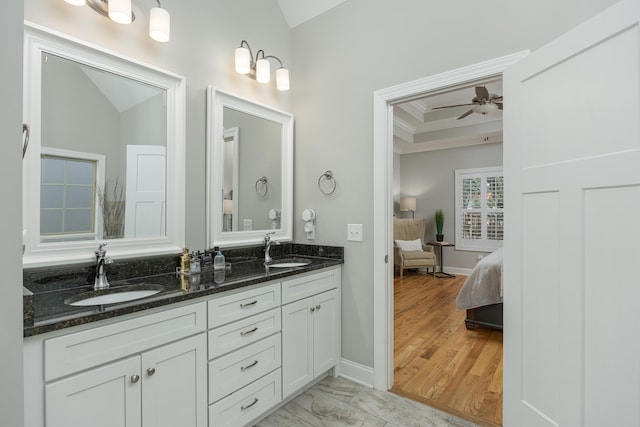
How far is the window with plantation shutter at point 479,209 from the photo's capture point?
5.98 metres

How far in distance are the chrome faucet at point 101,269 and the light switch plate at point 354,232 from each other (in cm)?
152

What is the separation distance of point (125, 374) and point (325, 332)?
134 cm

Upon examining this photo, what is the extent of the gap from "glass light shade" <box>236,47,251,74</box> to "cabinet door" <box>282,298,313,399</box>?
1647mm

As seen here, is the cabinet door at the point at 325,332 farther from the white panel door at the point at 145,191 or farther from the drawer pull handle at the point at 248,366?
the white panel door at the point at 145,191

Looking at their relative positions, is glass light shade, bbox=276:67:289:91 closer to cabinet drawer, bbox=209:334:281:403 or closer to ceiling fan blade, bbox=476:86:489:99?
cabinet drawer, bbox=209:334:281:403

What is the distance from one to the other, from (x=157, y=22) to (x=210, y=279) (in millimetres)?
1443

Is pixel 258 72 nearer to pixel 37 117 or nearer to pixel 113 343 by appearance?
pixel 37 117

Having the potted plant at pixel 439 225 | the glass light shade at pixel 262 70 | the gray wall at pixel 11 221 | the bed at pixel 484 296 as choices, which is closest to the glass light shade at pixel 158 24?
the glass light shade at pixel 262 70

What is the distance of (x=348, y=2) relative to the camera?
246 cm

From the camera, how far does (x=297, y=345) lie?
208 cm

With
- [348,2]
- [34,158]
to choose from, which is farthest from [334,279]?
[348,2]

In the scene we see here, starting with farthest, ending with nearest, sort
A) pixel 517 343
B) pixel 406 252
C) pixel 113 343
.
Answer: pixel 406 252 → pixel 517 343 → pixel 113 343

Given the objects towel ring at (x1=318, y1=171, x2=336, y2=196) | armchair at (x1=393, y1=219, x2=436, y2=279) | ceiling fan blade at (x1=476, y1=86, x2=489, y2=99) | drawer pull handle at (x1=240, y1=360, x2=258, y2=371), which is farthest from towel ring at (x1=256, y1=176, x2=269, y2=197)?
armchair at (x1=393, y1=219, x2=436, y2=279)

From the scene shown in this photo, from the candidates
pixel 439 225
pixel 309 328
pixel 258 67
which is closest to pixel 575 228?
pixel 309 328
